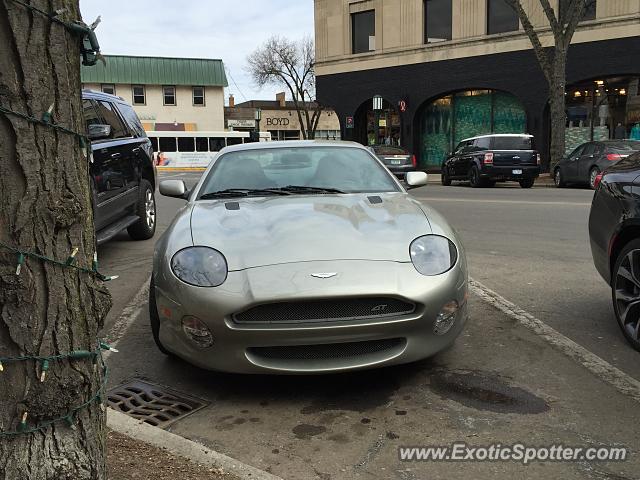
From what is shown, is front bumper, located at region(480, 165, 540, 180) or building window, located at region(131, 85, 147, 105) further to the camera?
building window, located at region(131, 85, 147, 105)

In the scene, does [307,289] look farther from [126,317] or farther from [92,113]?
[92,113]

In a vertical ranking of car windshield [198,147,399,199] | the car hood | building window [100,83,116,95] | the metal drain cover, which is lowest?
the metal drain cover

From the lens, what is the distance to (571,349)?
410 centimetres

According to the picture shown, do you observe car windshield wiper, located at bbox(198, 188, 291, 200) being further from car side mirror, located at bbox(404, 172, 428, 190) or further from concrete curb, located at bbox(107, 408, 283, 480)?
concrete curb, located at bbox(107, 408, 283, 480)

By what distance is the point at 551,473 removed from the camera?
2.59 m

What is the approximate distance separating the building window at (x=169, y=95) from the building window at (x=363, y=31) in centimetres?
2054

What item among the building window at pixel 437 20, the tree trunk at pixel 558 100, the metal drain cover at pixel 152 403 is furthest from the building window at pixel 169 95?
the metal drain cover at pixel 152 403

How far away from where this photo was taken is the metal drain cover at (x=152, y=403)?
3.20m

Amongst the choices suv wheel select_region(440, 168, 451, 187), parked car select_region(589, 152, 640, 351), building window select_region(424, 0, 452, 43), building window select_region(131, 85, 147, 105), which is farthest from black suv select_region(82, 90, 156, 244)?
building window select_region(131, 85, 147, 105)

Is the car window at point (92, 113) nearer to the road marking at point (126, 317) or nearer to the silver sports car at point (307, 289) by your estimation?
the road marking at point (126, 317)

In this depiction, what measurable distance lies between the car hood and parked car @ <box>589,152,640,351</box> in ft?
4.54

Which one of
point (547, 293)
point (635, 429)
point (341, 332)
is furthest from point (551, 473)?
point (547, 293)

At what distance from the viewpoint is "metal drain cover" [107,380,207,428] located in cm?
320

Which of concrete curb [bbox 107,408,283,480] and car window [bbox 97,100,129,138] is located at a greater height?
car window [bbox 97,100,129,138]
